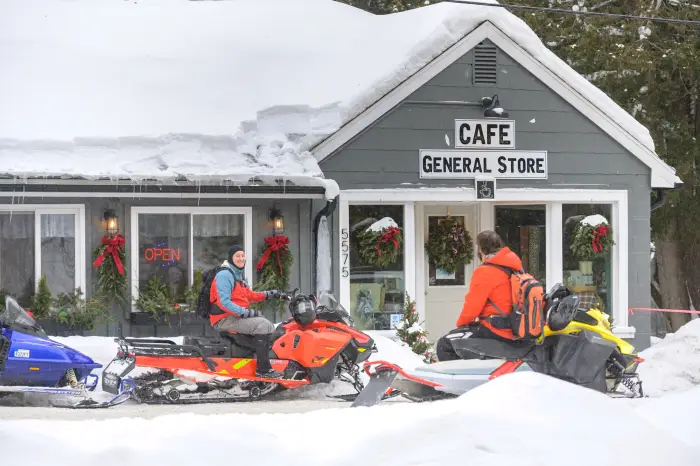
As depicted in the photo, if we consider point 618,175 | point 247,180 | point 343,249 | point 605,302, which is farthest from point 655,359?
point 247,180

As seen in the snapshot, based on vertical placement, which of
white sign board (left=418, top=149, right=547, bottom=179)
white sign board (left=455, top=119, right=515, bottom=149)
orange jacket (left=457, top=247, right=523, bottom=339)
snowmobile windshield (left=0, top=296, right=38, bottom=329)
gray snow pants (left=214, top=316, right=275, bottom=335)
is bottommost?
gray snow pants (left=214, top=316, right=275, bottom=335)

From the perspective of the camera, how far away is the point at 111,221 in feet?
43.0

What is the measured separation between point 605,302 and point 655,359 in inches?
97.0

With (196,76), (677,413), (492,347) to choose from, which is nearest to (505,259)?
(492,347)

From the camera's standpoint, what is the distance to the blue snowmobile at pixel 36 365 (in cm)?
980

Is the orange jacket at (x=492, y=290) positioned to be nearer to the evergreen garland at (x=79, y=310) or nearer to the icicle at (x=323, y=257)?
the icicle at (x=323, y=257)

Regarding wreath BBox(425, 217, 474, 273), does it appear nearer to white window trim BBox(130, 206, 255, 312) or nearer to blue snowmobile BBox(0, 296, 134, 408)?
white window trim BBox(130, 206, 255, 312)

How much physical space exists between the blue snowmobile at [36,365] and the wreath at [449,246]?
6.51 meters

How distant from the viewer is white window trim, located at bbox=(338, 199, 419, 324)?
13914 mm

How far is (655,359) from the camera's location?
12758 mm

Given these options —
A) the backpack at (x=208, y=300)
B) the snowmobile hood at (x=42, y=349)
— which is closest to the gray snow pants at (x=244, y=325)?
the backpack at (x=208, y=300)

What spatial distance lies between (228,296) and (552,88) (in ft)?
22.0

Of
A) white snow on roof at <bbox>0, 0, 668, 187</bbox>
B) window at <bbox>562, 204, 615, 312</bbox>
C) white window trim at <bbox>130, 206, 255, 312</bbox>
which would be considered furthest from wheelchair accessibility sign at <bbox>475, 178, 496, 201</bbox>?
white window trim at <bbox>130, 206, 255, 312</bbox>

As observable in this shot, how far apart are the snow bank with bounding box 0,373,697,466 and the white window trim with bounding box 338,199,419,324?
25.6ft
